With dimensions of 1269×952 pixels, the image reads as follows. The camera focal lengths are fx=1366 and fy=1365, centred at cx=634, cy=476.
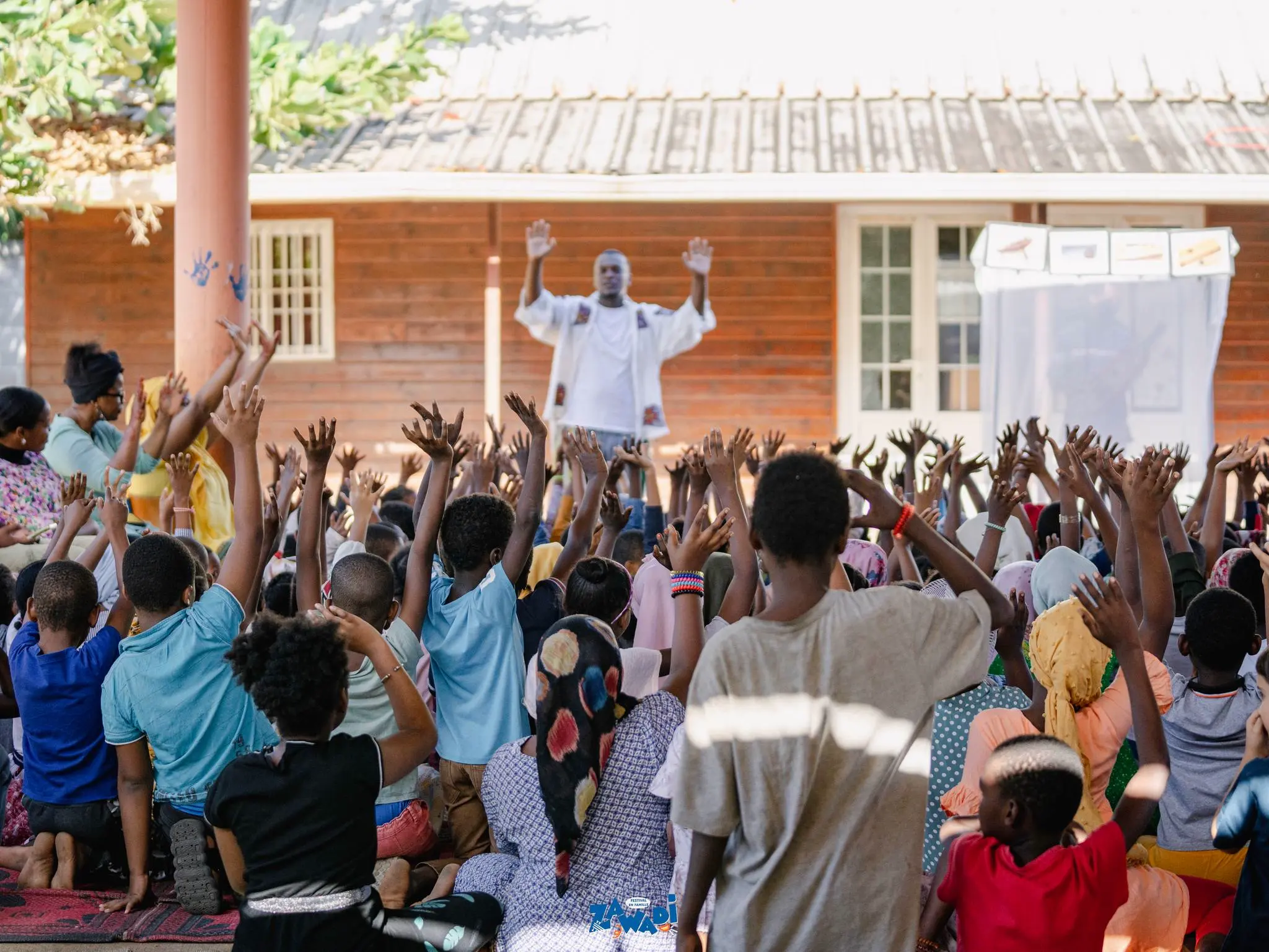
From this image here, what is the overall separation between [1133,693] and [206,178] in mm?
5640

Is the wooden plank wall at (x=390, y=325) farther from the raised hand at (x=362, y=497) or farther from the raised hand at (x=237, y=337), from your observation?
the raised hand at (x=362, y=497)

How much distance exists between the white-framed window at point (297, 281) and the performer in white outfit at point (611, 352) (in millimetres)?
3696

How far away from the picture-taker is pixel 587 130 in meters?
11.0

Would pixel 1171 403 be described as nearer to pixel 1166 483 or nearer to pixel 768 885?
pixel 1166 483

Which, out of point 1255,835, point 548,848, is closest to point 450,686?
point 548,848

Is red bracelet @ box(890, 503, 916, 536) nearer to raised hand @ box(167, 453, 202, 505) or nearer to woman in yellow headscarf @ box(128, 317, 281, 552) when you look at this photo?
raised hand @ box(167, 453, 202, 505)

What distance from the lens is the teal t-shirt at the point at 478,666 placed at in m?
3.88

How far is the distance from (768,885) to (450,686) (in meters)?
1.74

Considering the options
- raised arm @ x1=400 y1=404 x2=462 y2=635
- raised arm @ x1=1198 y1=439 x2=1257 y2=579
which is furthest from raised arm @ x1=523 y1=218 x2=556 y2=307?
raised arm @ x1=400 y1=404 x2=462 y2=635

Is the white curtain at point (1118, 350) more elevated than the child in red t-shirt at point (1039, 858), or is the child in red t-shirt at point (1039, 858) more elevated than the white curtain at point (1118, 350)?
the white curtain at point (1118, 350)

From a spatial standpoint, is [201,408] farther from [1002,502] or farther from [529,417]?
[1002,502]

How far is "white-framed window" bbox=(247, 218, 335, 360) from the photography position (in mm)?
12094

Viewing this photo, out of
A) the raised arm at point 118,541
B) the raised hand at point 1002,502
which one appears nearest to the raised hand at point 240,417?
the raised arm at point 118,541

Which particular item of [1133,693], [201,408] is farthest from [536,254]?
[1133,693]
